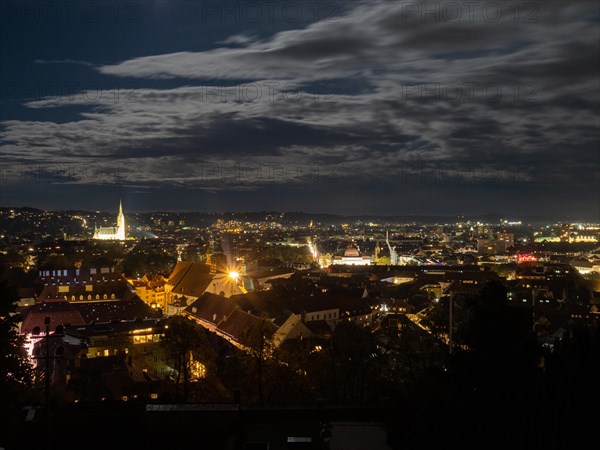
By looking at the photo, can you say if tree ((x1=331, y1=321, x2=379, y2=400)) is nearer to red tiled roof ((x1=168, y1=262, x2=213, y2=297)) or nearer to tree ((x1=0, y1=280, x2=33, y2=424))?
tree ((x1=0, y1=280, x2=33, y2=424))

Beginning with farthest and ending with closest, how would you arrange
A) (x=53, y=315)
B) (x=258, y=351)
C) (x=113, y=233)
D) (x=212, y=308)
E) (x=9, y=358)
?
(x=113, y=233) < (x=212, y=308) < (x=53, y=315) < (x=258, y=351) < (x=9, y=358)

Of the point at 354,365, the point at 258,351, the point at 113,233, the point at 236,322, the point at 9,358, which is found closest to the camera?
the point at 9,358

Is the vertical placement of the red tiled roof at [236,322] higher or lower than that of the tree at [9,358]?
lower

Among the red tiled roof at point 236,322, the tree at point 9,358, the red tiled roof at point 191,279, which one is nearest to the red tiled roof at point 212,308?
the red tiled roof at point 236,322

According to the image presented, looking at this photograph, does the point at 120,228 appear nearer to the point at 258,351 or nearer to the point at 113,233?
the point at 113,233

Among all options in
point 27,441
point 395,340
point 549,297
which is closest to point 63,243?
point 549,297

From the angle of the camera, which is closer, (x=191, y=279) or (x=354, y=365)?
(x=354, y=365)

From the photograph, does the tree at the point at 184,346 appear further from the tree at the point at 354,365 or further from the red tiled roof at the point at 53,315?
the red tiled roof at the point at 53,315

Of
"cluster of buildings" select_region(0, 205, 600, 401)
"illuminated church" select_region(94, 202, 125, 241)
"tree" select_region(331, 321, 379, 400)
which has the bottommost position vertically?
"cluster of buildings" select_region(0, 205, 600, 401)

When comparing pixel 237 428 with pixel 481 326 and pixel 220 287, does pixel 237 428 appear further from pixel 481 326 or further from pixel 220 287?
pixel 220 287

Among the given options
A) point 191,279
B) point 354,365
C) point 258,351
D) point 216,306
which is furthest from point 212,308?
point 354,365

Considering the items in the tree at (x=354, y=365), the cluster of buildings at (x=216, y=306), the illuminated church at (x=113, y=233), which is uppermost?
the illuminated church at (x=113, y=233)

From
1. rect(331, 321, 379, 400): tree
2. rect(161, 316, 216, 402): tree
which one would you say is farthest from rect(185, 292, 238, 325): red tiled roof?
rect(331, 321, 379, 400): tree

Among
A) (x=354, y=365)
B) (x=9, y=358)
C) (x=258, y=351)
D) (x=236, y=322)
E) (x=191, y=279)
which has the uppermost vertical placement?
(x=9, y=358)
